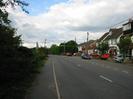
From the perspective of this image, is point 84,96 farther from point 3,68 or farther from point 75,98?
point 3,68

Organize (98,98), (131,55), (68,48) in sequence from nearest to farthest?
(98,98) → (131,55) → (68,48)

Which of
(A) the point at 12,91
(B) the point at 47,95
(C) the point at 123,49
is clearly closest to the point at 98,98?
(B) the point at 47,95

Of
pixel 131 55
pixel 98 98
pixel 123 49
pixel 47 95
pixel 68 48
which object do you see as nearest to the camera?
pixel 98 98

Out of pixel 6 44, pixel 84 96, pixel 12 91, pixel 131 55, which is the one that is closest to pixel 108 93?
pixel 84 96

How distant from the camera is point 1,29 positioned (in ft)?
49.4

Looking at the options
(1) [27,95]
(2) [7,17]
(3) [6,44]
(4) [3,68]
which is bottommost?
(1) [27,95]

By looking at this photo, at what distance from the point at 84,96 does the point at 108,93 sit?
1.36 meters

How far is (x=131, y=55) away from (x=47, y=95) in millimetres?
65477

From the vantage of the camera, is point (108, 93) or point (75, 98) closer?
point (75, 98)

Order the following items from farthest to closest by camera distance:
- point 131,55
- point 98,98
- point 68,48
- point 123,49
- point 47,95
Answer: point 68,48 < point 131,55 < point 123,49 < point 47,95 < point 98,98

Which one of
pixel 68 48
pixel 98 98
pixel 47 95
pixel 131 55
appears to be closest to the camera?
pixel 98 98

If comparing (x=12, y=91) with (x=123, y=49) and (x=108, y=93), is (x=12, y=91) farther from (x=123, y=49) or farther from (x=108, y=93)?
(x=123, y=49)

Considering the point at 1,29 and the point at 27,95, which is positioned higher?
the point at 1,29

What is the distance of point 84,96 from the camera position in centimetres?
1372
